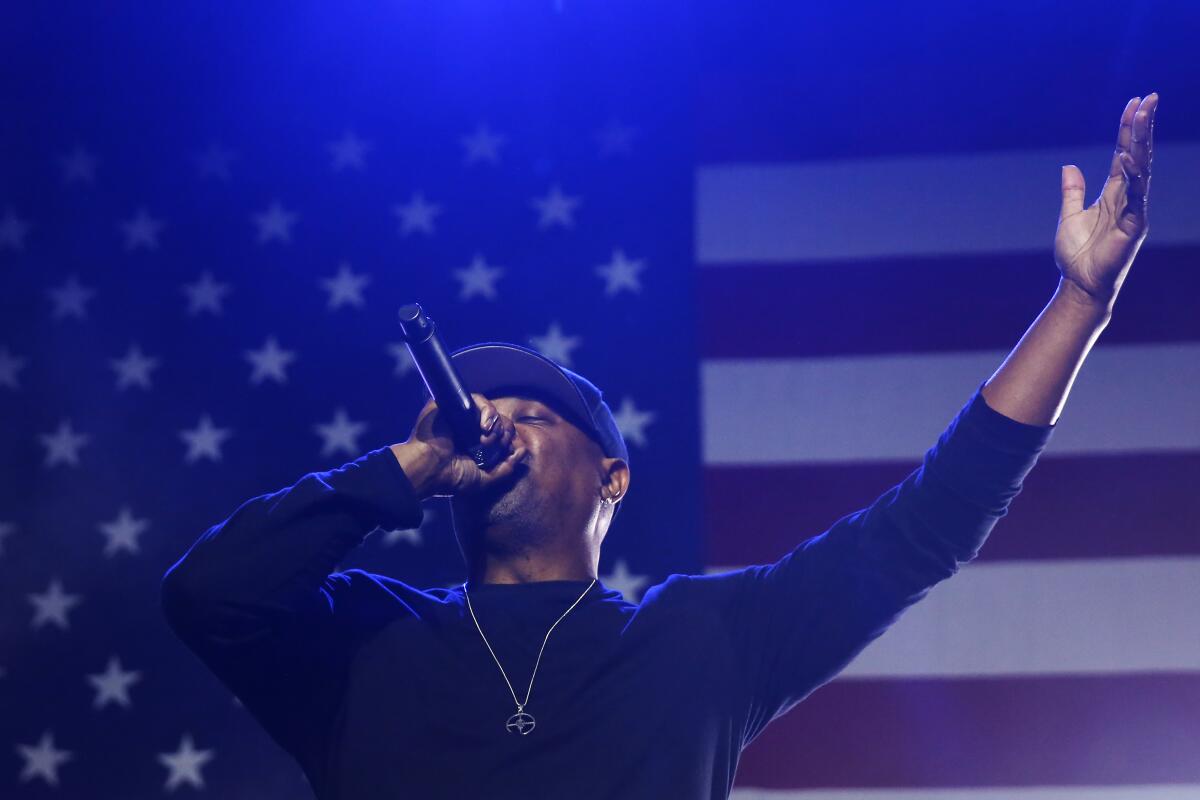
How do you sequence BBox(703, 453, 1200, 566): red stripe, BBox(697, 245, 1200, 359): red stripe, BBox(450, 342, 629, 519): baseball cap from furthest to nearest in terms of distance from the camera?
BBox(697, 245, 1200, 359): red stripe, BBox(703, 453, 1200, 566): red stripe, BBox(450, 342, 629, 519): baseball cap

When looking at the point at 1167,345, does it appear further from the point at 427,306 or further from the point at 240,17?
the point at 240,17

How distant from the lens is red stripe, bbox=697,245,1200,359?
7.49 feet

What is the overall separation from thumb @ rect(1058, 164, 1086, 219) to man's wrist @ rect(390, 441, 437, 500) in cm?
81

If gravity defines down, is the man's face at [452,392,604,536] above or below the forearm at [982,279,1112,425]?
above

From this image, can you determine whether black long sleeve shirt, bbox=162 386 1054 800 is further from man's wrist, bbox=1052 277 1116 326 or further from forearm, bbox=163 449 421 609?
man's wrist, bbox=1052 277 1116 326

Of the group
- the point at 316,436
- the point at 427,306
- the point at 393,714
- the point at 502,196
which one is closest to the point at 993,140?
the point at 502,196

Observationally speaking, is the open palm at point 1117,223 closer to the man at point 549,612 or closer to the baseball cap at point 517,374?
the man at point 549,612

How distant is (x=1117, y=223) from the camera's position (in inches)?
51.4

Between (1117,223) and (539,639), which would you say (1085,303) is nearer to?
(1117,223)

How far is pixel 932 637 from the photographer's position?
2152 mm

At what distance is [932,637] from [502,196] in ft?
4.08

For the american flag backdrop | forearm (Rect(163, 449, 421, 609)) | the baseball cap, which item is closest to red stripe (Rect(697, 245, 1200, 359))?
the american flag backdrop

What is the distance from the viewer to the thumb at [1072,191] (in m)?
1.37

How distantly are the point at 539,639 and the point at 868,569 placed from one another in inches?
16.2
